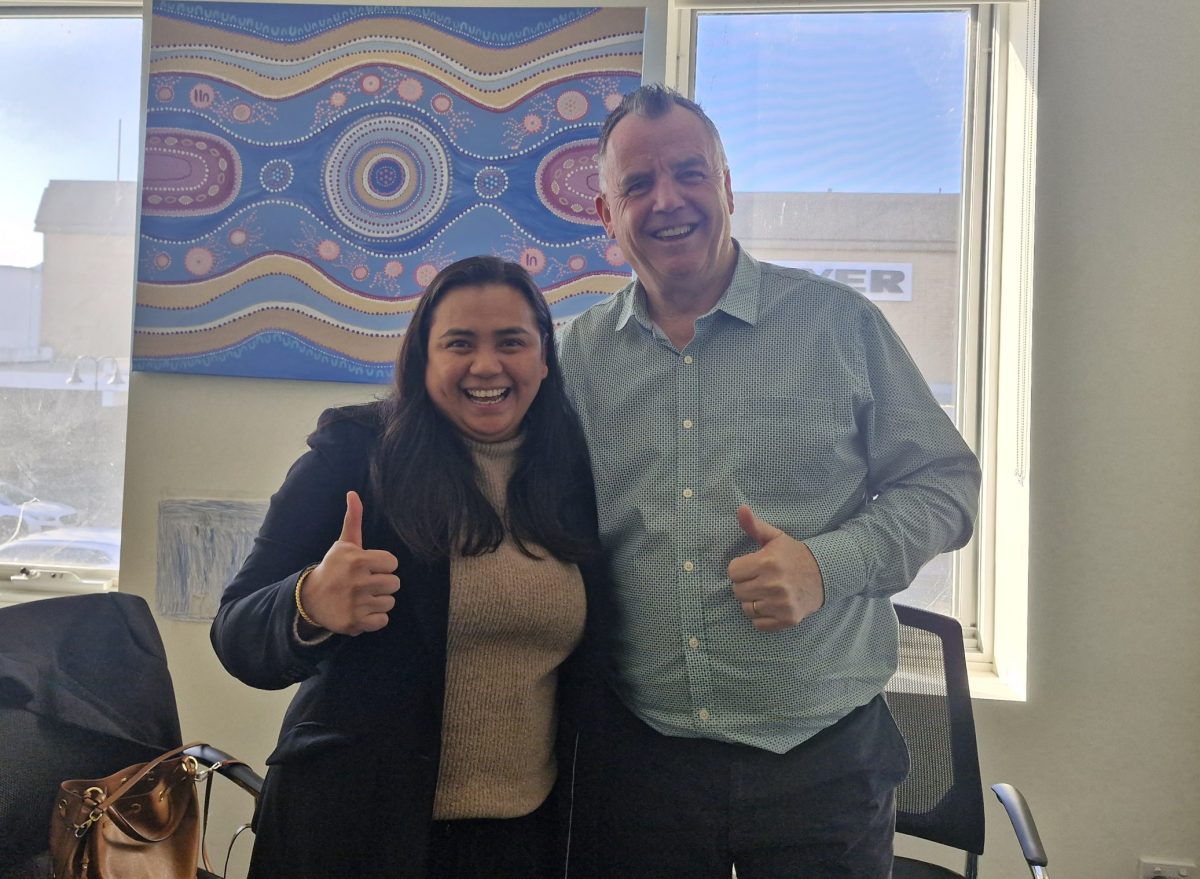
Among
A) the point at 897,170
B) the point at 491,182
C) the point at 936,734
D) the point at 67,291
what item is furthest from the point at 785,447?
the point at 67,291

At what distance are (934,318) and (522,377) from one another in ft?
4.80

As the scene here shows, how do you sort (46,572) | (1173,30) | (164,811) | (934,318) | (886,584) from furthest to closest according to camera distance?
(46,572) → (934,318) → (1173,30) → (164,811) → (886,584)

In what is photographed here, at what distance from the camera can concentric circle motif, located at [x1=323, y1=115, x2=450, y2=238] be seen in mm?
2166

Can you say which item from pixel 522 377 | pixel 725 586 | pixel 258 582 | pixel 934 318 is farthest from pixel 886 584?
pixel 934 318

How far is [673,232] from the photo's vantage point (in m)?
1.28

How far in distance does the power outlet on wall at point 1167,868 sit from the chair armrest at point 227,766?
1.89 meters

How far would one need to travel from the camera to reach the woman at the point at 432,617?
1092 millimetres

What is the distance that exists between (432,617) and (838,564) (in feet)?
1.73

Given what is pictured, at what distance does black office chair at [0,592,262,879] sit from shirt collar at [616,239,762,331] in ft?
3.33

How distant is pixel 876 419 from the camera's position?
1.28 meters

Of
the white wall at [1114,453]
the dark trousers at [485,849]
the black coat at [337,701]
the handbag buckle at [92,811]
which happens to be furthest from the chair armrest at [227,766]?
the white wall at [1114,453]

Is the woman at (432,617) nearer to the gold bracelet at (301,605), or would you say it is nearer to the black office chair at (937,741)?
the gold bracelet at (301,605)

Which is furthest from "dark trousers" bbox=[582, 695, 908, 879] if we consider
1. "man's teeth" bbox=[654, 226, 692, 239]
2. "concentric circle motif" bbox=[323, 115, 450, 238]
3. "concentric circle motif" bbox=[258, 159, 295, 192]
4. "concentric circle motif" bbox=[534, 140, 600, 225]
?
"concentric circle motif" bbox=[258, 159, 295, 192]

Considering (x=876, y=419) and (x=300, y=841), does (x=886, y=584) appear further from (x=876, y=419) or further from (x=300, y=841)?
(x=300, y=841)
